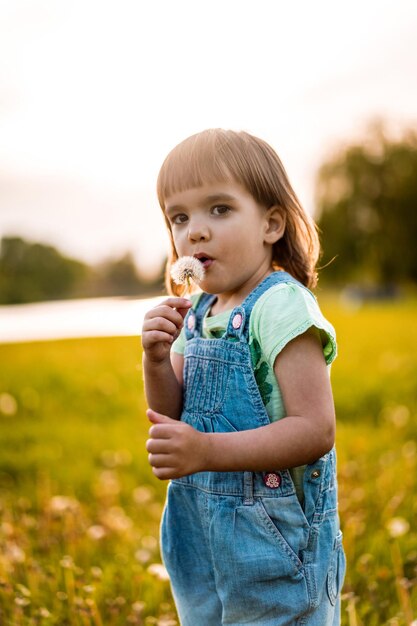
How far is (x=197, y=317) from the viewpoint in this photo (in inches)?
77.5

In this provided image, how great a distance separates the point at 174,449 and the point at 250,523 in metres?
0.30

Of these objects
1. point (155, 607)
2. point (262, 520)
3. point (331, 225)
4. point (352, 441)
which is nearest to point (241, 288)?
point (262, 520)

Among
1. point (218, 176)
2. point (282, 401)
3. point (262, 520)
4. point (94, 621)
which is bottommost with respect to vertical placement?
point (94, 621)

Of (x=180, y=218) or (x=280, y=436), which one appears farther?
(x=180, y=218)

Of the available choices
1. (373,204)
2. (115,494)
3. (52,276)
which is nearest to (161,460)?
(115,494)

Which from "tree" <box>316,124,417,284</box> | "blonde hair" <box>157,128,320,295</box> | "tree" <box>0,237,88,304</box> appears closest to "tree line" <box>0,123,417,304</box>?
"tree" <box>316,124,417,284</box>

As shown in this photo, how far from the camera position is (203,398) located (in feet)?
5.91

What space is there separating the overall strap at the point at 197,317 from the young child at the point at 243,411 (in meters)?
0.02

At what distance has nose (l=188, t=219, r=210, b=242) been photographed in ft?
5.72

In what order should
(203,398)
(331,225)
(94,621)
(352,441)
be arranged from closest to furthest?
(203,398) < (94,621) < (352,441) < (331,225)

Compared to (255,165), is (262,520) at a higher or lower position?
lower

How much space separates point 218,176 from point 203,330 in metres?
0.40

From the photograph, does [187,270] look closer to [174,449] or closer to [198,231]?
[198,231]

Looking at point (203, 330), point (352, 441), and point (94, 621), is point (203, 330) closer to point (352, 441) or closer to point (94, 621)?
point (94, 621)
